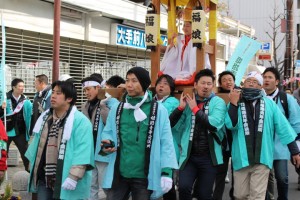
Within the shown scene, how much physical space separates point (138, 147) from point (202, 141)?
4.22ft

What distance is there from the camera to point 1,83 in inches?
335

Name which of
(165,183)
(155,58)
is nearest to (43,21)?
(155,58)

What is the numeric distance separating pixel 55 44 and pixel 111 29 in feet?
22.8

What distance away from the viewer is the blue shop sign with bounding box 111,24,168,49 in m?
17.3

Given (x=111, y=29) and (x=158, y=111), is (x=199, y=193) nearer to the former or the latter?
(x=158, y=111)

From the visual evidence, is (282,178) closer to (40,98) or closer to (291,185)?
(291,185)

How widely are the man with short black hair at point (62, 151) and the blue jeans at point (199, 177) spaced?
1.36 meters

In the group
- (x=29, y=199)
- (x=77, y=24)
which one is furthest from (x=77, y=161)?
(x=77, y=24)

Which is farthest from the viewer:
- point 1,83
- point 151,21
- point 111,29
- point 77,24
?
point 111,29

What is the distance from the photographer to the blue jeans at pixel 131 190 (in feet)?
15.0

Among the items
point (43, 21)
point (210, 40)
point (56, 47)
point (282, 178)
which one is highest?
point (43, 21)

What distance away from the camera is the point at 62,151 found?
14.6ft

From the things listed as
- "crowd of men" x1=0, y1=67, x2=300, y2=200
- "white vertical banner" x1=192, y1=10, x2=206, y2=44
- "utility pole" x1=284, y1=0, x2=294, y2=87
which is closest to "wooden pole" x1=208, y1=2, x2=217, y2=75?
"crowd of men" x1=0, y1=67, x2=300, y2=200

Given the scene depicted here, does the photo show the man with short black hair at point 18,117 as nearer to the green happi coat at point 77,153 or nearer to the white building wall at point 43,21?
the white building wall at point 43,21
